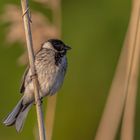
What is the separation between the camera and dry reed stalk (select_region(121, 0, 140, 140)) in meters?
4.48

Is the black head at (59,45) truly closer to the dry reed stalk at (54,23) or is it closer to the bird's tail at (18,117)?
the bird's tail at (18,117)

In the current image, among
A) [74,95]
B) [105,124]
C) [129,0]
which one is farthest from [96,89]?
[105,124]

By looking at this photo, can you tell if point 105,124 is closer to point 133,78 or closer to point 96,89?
point 133,78

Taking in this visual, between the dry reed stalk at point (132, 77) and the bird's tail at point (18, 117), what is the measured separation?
500mm

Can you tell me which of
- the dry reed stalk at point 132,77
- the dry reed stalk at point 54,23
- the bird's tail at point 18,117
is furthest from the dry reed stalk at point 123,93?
the bird's tail at point 18,117

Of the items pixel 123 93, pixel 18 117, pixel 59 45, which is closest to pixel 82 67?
pixel 59 45

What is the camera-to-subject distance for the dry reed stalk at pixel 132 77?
14.7 ft

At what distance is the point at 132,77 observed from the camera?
4.55 meters

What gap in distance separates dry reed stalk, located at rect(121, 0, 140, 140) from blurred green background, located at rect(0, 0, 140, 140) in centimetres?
118

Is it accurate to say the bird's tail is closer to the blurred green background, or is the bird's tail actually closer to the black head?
the black head

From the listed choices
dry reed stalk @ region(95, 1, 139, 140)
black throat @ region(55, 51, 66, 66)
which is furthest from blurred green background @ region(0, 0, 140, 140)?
dry reed stalk @ region(95, 1, 139, 140)

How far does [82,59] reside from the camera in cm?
630

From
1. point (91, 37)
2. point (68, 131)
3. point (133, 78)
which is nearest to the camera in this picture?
point (133, 78)

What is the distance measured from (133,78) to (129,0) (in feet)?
7.23
